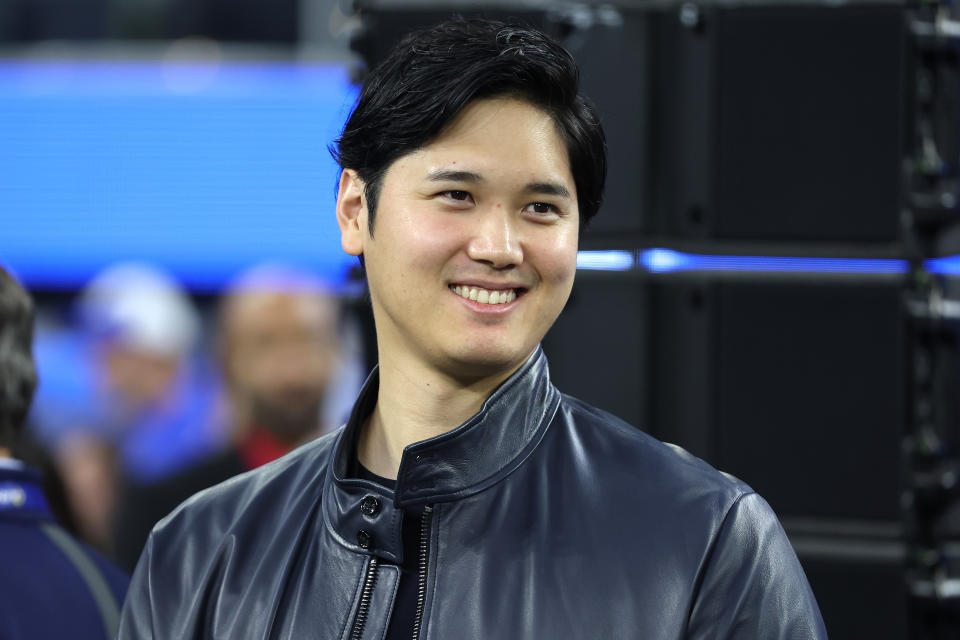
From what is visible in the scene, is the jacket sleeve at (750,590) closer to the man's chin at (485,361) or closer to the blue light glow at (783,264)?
the man's chin at (485,361)

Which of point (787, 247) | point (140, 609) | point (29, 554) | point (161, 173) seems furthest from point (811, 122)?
point (161, 173)

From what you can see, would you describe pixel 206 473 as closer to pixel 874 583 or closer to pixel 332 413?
pixel 332 413

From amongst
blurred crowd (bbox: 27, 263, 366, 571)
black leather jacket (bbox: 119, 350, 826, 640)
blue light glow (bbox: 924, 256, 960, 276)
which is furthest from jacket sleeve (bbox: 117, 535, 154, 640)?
blurred crowd (bbox: 27, 263, 366, 571)

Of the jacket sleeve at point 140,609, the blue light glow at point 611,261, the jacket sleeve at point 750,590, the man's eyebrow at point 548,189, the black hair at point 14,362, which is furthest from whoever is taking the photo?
the blue light glow at point 611,261

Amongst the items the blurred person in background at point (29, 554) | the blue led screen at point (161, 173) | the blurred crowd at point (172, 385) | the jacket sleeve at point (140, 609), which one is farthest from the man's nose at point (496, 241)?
the blue led screen at point (161, 173)

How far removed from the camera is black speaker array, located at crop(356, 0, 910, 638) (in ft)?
7.95

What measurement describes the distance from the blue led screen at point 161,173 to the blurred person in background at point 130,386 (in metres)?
0.27

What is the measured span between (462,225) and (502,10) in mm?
979

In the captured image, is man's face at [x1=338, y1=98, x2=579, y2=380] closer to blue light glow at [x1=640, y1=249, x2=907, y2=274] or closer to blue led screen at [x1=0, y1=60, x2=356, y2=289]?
blue light glow at [x1=640, y1=249, x2=907, y2=274]

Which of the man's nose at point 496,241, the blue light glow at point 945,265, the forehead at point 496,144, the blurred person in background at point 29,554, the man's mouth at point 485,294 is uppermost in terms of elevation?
the forehead at point 496,144

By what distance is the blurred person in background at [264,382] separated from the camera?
4.12 m

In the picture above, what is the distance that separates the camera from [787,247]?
2.45 metres

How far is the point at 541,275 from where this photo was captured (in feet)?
5.47

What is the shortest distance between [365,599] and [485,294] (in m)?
0.39
